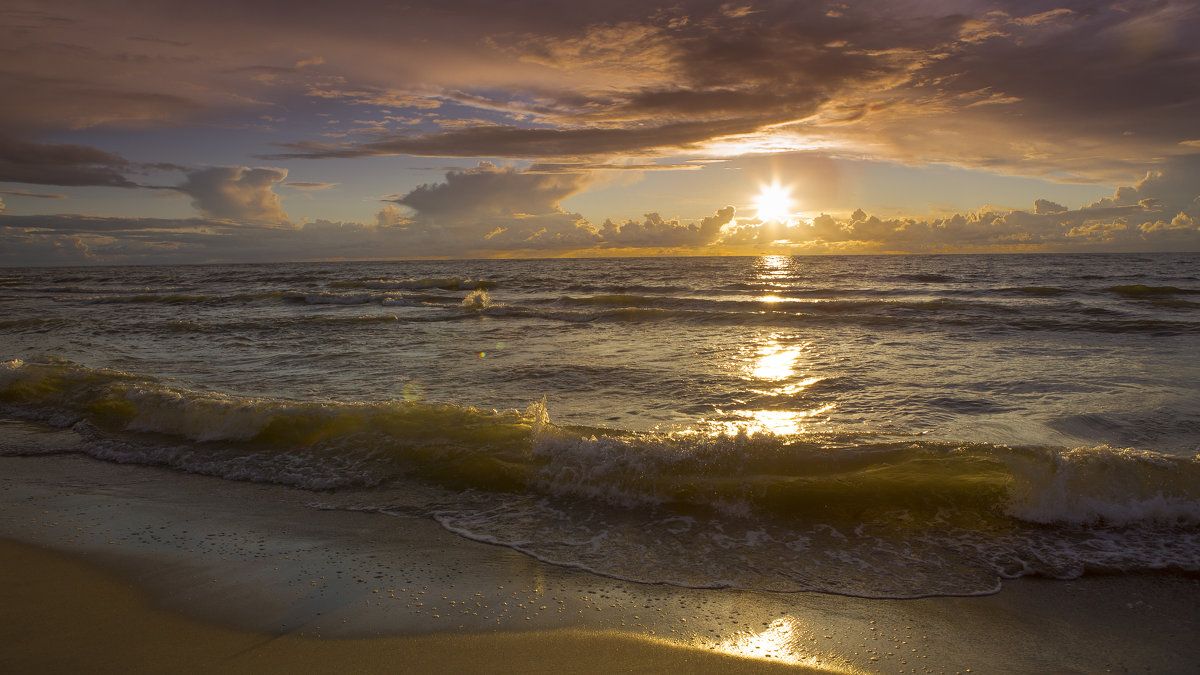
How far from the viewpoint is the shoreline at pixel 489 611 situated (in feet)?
11.0

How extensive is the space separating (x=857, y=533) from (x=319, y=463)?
5342 millimetres

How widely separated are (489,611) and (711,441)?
3208 mm

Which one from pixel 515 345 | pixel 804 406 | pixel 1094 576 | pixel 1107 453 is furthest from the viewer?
pixel 515 345

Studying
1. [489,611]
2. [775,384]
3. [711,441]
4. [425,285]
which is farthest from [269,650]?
[425,285]

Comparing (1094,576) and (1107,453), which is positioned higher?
(1107,453)

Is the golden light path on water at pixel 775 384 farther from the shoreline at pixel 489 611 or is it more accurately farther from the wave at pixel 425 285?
the wave at pixel 425 285

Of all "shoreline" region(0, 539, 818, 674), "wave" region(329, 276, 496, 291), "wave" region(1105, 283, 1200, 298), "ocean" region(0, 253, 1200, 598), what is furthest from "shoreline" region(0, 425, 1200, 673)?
"wave" region(329, 276, 496, 291)

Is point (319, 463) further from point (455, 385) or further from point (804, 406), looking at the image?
point (804, 406)

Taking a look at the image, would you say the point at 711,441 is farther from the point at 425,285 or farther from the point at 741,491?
the point at 425,285

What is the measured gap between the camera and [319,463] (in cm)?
675

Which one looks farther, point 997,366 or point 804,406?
point 997,366

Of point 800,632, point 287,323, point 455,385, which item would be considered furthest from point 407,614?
point 287,323

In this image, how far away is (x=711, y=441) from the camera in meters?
6.39

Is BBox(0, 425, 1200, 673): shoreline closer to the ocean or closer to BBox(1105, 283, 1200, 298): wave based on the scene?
the ocean
